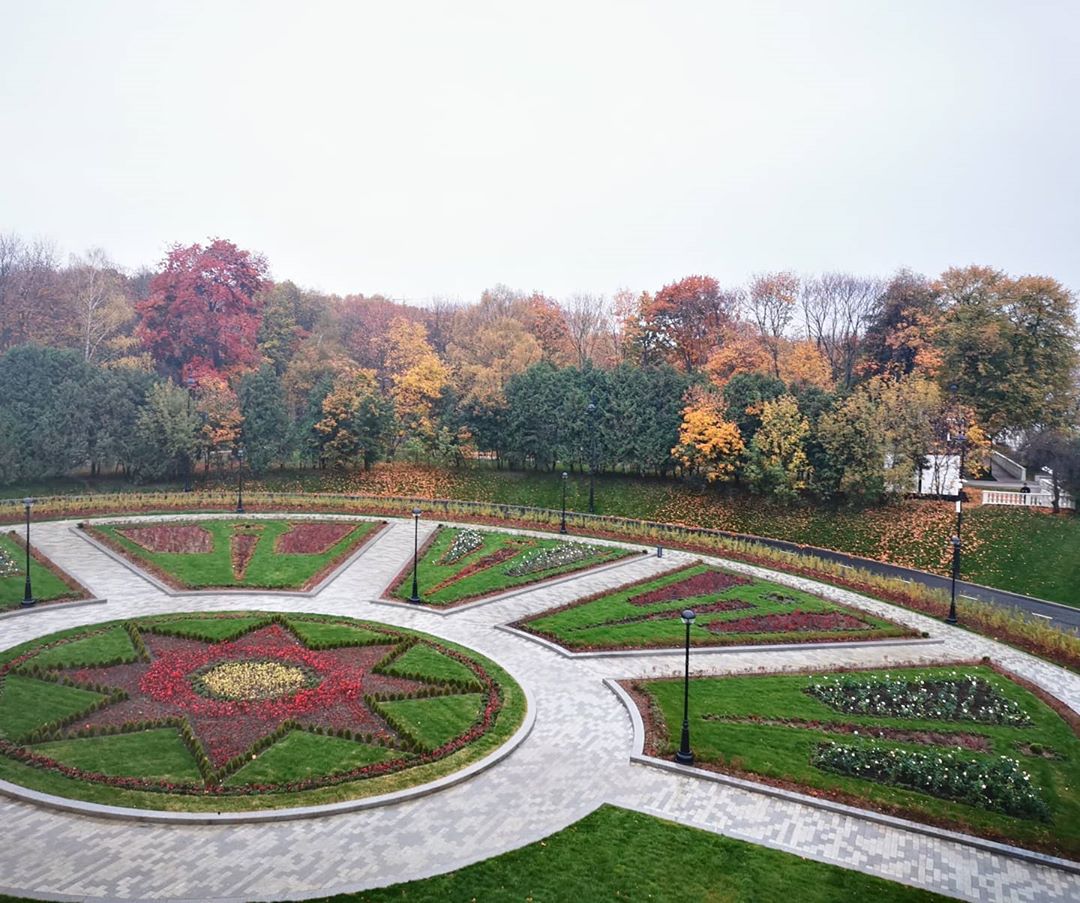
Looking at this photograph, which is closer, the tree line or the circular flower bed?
the circular flower bed

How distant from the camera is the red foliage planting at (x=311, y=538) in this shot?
30750mm

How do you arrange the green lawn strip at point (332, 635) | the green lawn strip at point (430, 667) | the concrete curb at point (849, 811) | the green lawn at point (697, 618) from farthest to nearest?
the green lawn at point (697, 618) < the green lawn strip at point (332, 635) < the green lawn strip at point (430, 667) < the concrete curb at point (849, 811)

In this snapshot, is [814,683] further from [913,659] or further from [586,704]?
[586,704]

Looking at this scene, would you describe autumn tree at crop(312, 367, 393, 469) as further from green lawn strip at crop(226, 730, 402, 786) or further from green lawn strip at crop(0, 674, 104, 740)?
green lawn strip at crop(226, 730, 402, 786)

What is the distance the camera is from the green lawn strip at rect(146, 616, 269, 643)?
67.4 ft

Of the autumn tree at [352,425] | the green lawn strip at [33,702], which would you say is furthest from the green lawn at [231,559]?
the autumn tree at [352,425]

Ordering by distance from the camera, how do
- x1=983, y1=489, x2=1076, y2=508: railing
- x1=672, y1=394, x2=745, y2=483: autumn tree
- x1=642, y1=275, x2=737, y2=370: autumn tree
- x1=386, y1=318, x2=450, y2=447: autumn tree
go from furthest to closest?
1. x1=642, y1=275, x2=737, y2=370: autumn tree
2. x1=386, y1=318, x2=450, y2=447: autumn tree
3. x1=672, y1=394, x2=745, y2=483: autumn tree
4. x1=983, y1=489, x2=1076, y2=508: railing

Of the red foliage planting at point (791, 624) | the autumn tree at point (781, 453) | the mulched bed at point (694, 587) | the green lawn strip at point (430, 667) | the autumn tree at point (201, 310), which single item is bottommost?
the green lawn strip at point (430, 667)

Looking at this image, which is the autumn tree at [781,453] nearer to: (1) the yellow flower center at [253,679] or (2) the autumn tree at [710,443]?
(2) the autumn tree at [710,443]

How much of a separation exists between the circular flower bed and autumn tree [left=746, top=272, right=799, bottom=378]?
40.2 meters

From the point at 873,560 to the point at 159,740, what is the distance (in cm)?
2845

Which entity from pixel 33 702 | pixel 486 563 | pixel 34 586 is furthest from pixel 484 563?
pixel 33 702

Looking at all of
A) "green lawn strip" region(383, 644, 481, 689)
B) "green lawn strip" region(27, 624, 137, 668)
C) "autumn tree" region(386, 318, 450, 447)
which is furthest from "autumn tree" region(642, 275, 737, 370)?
"green lawn strip" region(27, 624, 137, 668)

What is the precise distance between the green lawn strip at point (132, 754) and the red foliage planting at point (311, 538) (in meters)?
15.9
